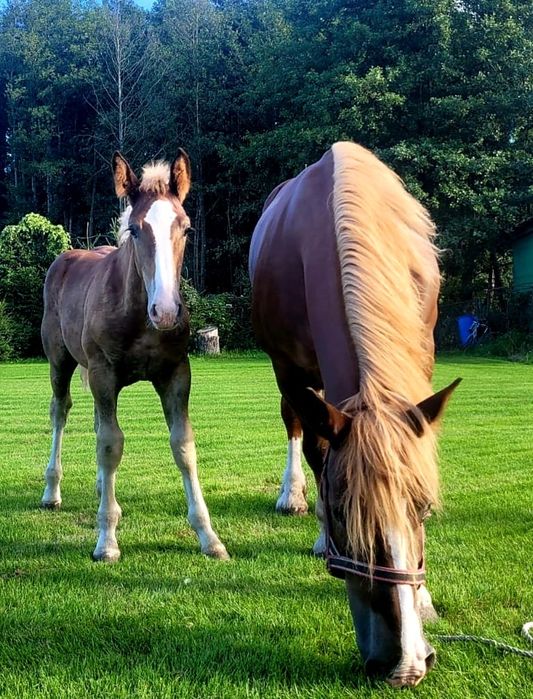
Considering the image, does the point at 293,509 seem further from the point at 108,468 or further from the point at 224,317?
the point at 224,317

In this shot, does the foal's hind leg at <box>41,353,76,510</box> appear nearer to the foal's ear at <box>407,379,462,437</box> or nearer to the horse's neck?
the horse's neck

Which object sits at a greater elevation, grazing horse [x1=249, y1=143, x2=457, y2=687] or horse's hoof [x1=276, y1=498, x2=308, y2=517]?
grazing horse [x1=249, y1=143, x2=457, y2=687]

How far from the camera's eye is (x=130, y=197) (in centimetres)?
408

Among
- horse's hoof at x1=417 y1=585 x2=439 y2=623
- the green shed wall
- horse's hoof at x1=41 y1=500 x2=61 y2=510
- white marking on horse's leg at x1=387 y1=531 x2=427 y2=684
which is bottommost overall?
horse's hoof at x1=41 y1=500 x2=61 y2=510

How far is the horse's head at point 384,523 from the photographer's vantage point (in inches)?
80.0

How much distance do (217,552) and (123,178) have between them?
241 centimetres

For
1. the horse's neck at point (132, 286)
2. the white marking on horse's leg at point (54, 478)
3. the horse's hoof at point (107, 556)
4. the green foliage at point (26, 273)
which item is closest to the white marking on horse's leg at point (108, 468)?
the horse's hoof at point (107, 556)

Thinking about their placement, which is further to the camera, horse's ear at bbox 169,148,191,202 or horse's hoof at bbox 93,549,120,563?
horse's ear at bbox 169,148,191,202

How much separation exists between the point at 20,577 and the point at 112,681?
1.44 metres

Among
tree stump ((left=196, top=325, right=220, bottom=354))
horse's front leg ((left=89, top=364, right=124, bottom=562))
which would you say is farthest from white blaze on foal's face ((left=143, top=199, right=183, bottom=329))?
tree stump ((left=196, top=325, right=220, bottom=354))

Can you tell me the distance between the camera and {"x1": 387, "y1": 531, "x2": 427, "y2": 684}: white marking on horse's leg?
2045mm

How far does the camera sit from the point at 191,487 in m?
4.26

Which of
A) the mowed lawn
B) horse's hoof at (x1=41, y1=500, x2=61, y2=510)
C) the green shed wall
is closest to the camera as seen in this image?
the mowed lawn

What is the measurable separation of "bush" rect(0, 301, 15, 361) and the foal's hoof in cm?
1930
